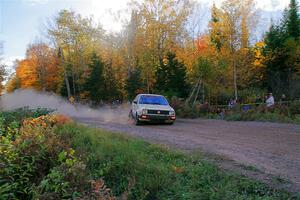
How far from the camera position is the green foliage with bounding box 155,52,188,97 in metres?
31.6

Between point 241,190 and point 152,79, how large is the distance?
33.1 meters

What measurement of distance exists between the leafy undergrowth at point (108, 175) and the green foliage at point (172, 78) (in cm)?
2278

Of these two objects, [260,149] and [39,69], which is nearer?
[260,149]

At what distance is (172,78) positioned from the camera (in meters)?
31.7

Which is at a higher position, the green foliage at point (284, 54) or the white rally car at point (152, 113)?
the green foliage at point (284, 54)

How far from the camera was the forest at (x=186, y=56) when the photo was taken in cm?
3231

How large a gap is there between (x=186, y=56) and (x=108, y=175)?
32422 mm

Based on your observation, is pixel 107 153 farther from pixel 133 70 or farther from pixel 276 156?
pixel 133 70

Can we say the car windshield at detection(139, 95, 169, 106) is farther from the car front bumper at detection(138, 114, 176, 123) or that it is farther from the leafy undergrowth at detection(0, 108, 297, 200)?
the leafy undergrowth at detection(0, 108, 297, 200)

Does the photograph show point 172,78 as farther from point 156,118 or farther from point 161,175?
point 161,175

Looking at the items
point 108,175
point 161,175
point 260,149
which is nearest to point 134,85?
point 260,149

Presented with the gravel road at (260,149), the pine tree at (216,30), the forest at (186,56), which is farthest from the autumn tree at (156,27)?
the gravel road at (260,149)

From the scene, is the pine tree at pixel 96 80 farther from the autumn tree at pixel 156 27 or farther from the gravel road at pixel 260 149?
the gravel road at pixel 260 149

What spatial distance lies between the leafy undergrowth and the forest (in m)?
21.2
